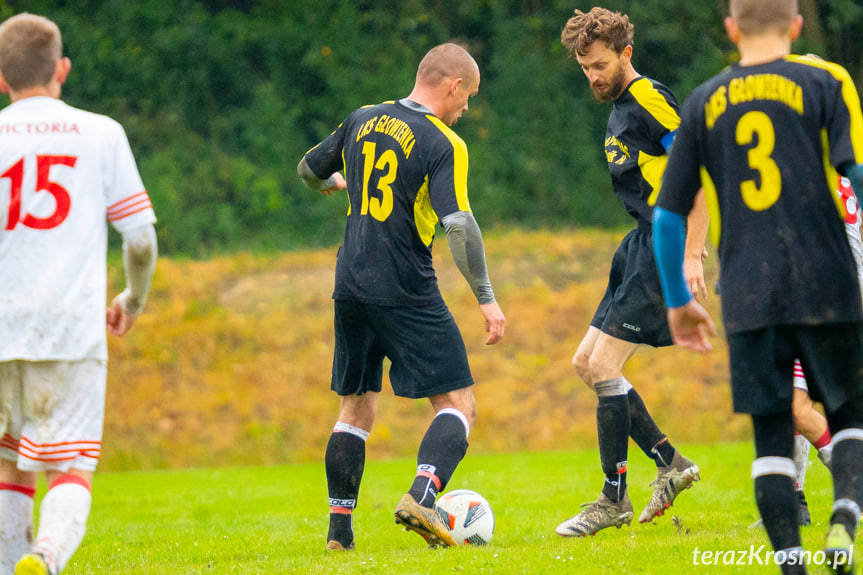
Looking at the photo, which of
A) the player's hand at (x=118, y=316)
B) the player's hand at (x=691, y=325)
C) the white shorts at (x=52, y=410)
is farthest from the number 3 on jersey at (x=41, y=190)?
the player's hand at (x=691, y=325)

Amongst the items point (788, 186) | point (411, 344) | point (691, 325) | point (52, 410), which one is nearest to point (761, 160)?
point (788, 186)

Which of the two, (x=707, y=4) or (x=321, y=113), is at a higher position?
(x=707, y=4)

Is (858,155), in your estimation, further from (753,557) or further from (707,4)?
(707,4)

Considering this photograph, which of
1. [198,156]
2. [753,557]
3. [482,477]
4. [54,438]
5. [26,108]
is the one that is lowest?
[482,477]

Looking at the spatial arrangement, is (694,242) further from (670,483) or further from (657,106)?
(670,483)

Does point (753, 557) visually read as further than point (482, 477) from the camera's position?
No

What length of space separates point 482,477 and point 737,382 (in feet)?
20.6

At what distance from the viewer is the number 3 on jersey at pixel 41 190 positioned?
3432mm

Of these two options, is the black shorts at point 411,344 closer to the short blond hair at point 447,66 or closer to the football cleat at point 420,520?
the football cleat at point 420,520

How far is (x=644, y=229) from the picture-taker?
17.1ft

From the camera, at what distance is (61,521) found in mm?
3352

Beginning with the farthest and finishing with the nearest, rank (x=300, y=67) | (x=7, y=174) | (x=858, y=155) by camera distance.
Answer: (x=300, y=67)
(x=7, y=174)
(x=858, y=155)

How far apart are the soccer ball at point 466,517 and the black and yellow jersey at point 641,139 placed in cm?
170

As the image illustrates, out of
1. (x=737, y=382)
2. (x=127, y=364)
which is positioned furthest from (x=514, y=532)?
(x=127, y=364)
